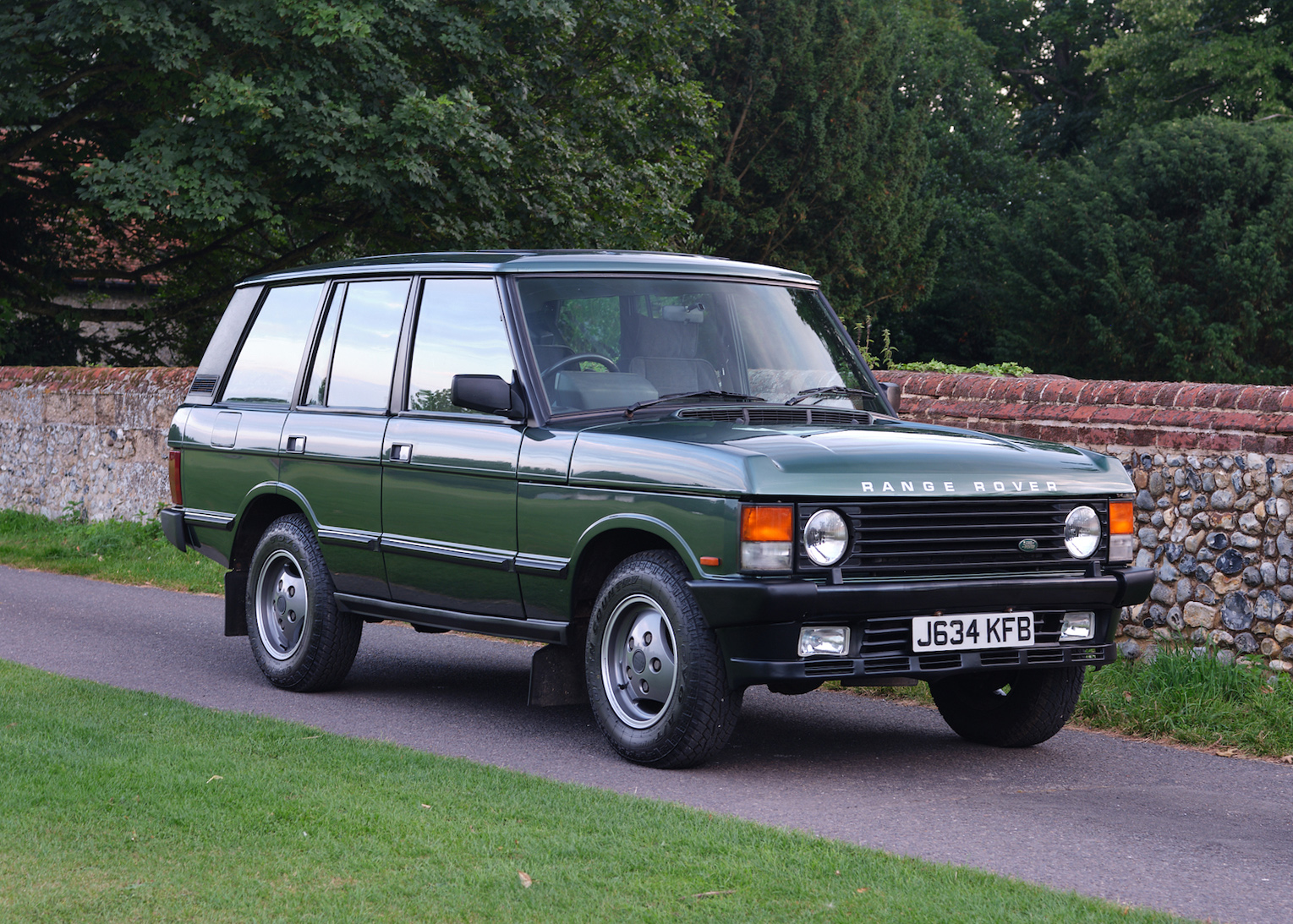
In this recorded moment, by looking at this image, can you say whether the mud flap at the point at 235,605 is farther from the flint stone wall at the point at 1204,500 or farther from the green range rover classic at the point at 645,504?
the flint stone wall at the point at 1204,500

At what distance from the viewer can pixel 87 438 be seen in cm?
1877

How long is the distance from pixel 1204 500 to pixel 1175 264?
3046 centimetres

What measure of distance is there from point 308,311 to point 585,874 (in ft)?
15.8

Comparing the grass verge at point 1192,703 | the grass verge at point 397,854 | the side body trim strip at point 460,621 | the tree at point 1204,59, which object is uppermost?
the tree at point 1204,59

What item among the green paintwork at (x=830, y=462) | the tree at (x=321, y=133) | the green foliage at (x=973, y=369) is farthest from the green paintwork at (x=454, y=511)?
the tree at (x=321, y=133)

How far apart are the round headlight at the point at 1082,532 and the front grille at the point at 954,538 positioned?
26mm

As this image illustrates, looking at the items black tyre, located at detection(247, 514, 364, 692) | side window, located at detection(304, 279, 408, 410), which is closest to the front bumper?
side window, located at detection(304, 279, 408, 410)

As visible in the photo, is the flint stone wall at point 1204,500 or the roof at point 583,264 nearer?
the roof at point 583,264

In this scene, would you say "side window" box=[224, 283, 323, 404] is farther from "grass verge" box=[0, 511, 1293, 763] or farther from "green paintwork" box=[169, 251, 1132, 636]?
"grass verge" box=[0, 511, 1293, 763]

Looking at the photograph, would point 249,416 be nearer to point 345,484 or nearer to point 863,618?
point 345,484

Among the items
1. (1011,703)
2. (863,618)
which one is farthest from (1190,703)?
(863,618)

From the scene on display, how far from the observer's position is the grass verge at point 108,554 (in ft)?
48.1

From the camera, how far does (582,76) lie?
23562mm

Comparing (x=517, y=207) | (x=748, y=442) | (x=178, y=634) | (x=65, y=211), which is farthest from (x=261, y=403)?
(x=65, y=211)
